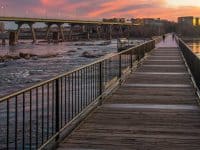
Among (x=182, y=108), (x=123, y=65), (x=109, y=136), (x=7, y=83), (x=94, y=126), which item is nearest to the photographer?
(x=109, y=136)

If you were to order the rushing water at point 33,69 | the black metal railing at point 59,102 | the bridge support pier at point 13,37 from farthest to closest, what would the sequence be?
the bridge support pier at point 13,37 < the rushing water at point 33,69 < the black metal railing at point 59,102

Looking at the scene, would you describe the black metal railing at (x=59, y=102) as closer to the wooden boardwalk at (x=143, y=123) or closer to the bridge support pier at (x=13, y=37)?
the wooden boardwalk at (x=143, y=123)

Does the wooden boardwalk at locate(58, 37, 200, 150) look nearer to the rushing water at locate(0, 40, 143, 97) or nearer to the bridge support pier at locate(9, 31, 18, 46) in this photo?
the rushing water at locate(0, 40, 143, 97)

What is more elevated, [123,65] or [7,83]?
[123,65]

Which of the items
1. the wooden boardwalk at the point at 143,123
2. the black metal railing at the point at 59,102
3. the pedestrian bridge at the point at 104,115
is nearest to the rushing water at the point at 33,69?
the pedestrian bridge at the point at 104,115

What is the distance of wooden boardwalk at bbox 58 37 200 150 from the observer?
7.94 m

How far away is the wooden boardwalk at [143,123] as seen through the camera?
26.1 ft

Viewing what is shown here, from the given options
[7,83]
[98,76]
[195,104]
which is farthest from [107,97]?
[7,83]

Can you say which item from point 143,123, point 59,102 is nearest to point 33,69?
point 143,123

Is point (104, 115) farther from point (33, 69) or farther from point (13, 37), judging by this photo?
point (13, 37)

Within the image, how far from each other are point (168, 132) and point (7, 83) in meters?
25.1

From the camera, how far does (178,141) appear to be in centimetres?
810

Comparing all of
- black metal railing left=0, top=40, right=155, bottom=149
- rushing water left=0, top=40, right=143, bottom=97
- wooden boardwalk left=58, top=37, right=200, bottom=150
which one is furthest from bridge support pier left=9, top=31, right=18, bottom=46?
wooden boardwalk left=58, top=37, right=200, bottom=150

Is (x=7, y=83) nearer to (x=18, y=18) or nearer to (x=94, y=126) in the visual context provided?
(x=94, y=126)
